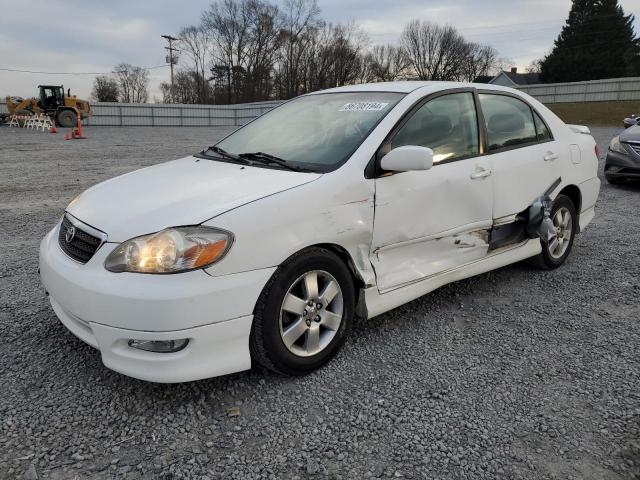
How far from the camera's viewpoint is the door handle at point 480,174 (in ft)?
11.7

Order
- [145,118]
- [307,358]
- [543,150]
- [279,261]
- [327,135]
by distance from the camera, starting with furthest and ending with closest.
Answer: [145,118] → [543,150] → [327,135] → [307,358] → [279,261]

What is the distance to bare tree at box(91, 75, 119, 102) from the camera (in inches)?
2670

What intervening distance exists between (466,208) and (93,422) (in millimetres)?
2590

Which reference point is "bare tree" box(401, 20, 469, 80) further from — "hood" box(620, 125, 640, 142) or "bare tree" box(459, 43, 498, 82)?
"hood" box(620, 125, 640, 142)

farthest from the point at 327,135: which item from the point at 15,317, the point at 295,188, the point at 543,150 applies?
the point at 15,317

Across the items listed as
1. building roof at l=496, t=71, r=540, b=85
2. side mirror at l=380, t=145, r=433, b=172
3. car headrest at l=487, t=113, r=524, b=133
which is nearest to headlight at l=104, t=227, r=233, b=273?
side mirror at l=380, t=145, r=433, b=172

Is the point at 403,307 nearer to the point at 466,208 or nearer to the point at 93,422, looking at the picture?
the point at 466,208

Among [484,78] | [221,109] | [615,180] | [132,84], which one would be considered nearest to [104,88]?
[132,84]

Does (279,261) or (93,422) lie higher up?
(279,261)

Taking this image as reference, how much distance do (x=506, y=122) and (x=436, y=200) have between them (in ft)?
4.08

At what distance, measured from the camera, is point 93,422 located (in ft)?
7.82

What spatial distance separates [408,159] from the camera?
2.89 m

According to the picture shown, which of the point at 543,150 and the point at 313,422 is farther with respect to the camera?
the point at 543,150

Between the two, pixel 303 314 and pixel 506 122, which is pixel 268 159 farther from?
pixel 506 122
